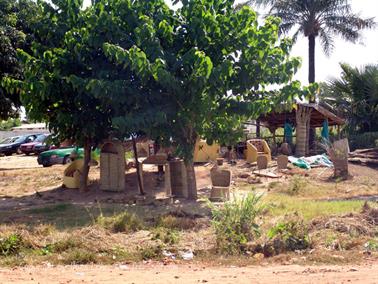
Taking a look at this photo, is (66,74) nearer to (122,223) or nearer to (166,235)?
(122,223)

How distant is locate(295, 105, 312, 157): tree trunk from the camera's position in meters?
25.8

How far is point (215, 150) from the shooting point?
24.1m

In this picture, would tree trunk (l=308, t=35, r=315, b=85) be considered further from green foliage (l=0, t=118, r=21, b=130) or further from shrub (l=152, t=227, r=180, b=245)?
green foliage (l=0, t=118, r=21, b=130)

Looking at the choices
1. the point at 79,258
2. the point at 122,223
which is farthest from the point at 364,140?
the point at 79,258

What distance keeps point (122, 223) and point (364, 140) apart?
2122 centimetres

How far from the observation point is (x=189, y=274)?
22.2 ft

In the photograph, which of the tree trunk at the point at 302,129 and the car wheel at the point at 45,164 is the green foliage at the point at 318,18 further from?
the car wheel at the point at 45,164

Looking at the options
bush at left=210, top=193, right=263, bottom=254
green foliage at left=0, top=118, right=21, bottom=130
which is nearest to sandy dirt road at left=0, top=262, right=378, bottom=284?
bush at left=210, top=193, right=263, bottom=254

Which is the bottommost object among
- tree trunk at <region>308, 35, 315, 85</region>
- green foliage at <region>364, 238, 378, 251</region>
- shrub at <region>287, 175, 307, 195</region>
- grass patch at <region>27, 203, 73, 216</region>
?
green foliage at <region>364, 238, 378, 251</region>

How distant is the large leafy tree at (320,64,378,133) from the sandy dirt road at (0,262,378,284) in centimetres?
2304

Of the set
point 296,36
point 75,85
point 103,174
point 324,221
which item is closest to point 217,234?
point 324,221

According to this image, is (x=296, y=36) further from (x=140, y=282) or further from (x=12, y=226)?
(x=140, y=282)

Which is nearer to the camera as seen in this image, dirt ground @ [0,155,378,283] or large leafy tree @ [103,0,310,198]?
dirt ground @ [0,155,378,283]

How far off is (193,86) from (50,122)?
4913 mm
